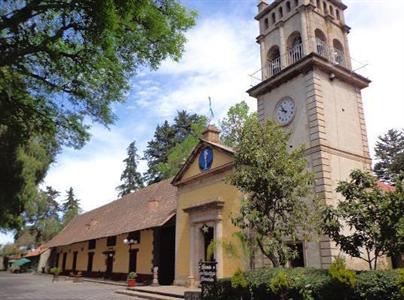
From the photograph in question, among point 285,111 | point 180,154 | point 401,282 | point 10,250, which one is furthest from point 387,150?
point 10,250

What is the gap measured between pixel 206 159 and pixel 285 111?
4.36 metres

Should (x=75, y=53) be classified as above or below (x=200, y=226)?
above

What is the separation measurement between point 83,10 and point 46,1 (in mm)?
828

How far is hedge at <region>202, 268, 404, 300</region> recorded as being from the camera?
796cm

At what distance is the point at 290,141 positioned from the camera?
659 inches

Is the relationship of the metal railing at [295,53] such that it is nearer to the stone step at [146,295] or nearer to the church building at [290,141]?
the church building at [290,141]

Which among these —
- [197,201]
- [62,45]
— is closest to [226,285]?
[197,201]

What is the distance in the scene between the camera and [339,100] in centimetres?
1716

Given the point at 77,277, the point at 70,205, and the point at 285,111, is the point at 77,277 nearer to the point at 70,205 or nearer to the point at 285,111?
the point at 285,111

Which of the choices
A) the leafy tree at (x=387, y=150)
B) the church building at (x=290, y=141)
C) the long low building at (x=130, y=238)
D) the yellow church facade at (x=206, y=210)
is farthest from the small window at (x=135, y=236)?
the leafy tree at (x=387, y=150)

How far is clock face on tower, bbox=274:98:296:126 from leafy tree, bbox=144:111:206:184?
2811 centimetres

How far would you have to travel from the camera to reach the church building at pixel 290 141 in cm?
1552

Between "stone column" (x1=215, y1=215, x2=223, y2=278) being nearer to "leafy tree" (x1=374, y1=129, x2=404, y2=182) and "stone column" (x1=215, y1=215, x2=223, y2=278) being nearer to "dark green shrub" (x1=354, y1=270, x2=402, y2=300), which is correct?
"dark green shrub" (x1=354, y1=270, x2=402, y2=300)

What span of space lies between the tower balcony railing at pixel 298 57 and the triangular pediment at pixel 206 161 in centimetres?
440
